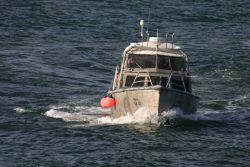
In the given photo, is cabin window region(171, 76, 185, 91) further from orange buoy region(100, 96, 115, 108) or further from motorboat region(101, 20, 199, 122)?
orange buoy region(100, 96, 115, 108)

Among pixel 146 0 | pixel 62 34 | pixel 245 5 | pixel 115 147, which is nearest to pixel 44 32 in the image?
pixel 62 34

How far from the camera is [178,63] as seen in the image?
1513 inches

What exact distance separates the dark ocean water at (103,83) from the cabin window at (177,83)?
1.52 metres

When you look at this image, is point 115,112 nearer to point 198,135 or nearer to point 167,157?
point 198,135

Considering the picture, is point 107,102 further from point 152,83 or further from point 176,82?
point 176,82

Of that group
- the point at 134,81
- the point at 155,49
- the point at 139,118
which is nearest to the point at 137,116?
the point at 139,118

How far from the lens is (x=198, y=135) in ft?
117

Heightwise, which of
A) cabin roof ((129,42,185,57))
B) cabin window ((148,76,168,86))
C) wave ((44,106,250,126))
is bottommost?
wave ((44,106,250,126))

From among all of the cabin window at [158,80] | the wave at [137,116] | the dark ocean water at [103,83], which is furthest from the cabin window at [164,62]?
the dark ocean water at [103,83]

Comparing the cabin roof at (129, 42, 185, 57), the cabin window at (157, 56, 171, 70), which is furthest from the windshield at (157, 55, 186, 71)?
the cabin roof at (129, 42, 185, 57)

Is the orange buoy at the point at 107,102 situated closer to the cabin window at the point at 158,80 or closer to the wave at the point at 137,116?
the wave at the point at 137,116

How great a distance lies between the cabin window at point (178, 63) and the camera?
38188 mm

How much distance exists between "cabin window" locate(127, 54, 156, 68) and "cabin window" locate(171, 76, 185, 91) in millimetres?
1359

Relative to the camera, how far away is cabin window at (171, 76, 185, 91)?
3675cm
